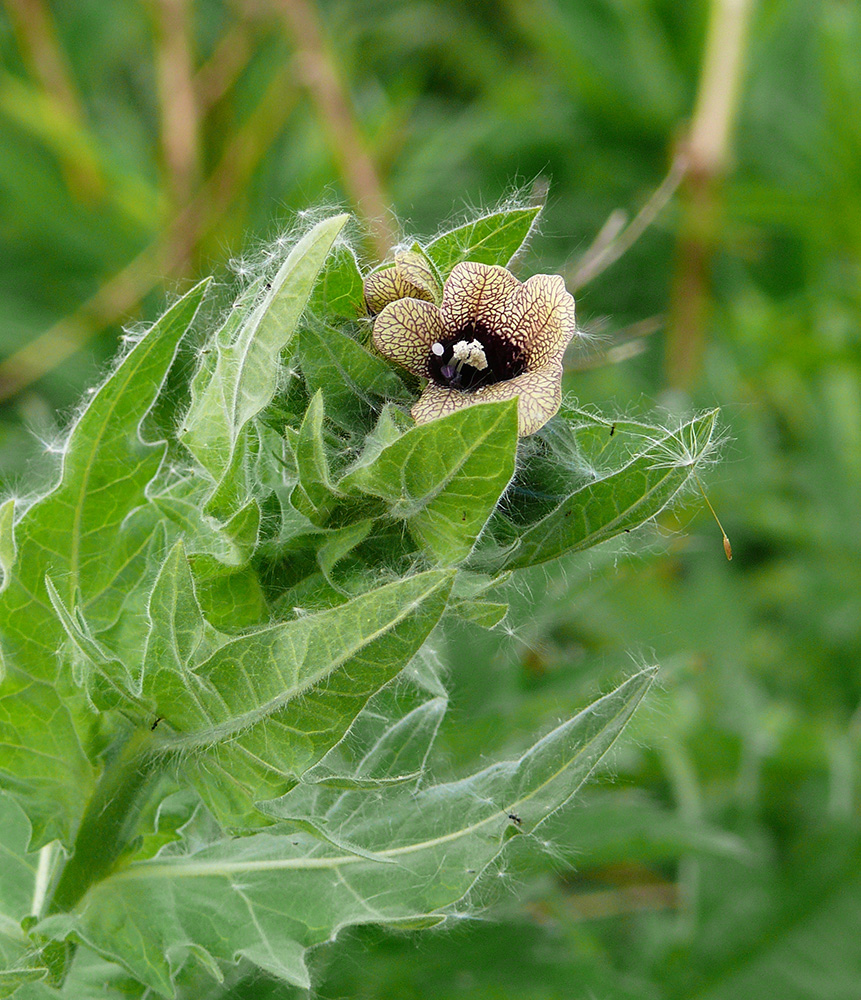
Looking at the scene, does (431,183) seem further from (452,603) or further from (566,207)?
(452,603)

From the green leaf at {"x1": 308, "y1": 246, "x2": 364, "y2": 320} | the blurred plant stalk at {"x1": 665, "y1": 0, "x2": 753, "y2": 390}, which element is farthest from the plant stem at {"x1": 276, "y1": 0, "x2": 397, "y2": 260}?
the green leaf at {"x1": 308, "y1": 246, "x2": 364, "y2": 320}

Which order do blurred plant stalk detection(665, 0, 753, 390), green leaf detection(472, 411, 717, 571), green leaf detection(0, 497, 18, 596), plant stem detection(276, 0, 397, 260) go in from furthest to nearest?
blurred plant stalk detection(665, 0, 753, 390), plant stem detection(276, 0, 397, 260), green leaf detection(0, 497, 18, 596), green leaf detection(472, 411, 717, 571)

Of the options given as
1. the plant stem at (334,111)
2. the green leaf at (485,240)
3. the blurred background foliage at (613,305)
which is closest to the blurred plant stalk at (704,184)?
the blurred background foliage at (613,305)

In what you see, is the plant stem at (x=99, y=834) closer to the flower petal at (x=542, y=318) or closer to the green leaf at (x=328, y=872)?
the green leaf at (x=328, y=872)

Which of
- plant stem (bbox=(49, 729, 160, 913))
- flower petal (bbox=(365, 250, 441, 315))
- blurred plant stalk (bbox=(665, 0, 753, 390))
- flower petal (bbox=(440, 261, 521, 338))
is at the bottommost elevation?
blurred plant stalk (bbox=(665, 0, 753, 390))

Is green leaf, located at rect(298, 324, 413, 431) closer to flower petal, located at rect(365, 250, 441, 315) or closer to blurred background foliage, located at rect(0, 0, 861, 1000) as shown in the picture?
flower petal, located at rect(365, 250, 441, 315)

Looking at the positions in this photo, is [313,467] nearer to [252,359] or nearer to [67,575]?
[252,359]
